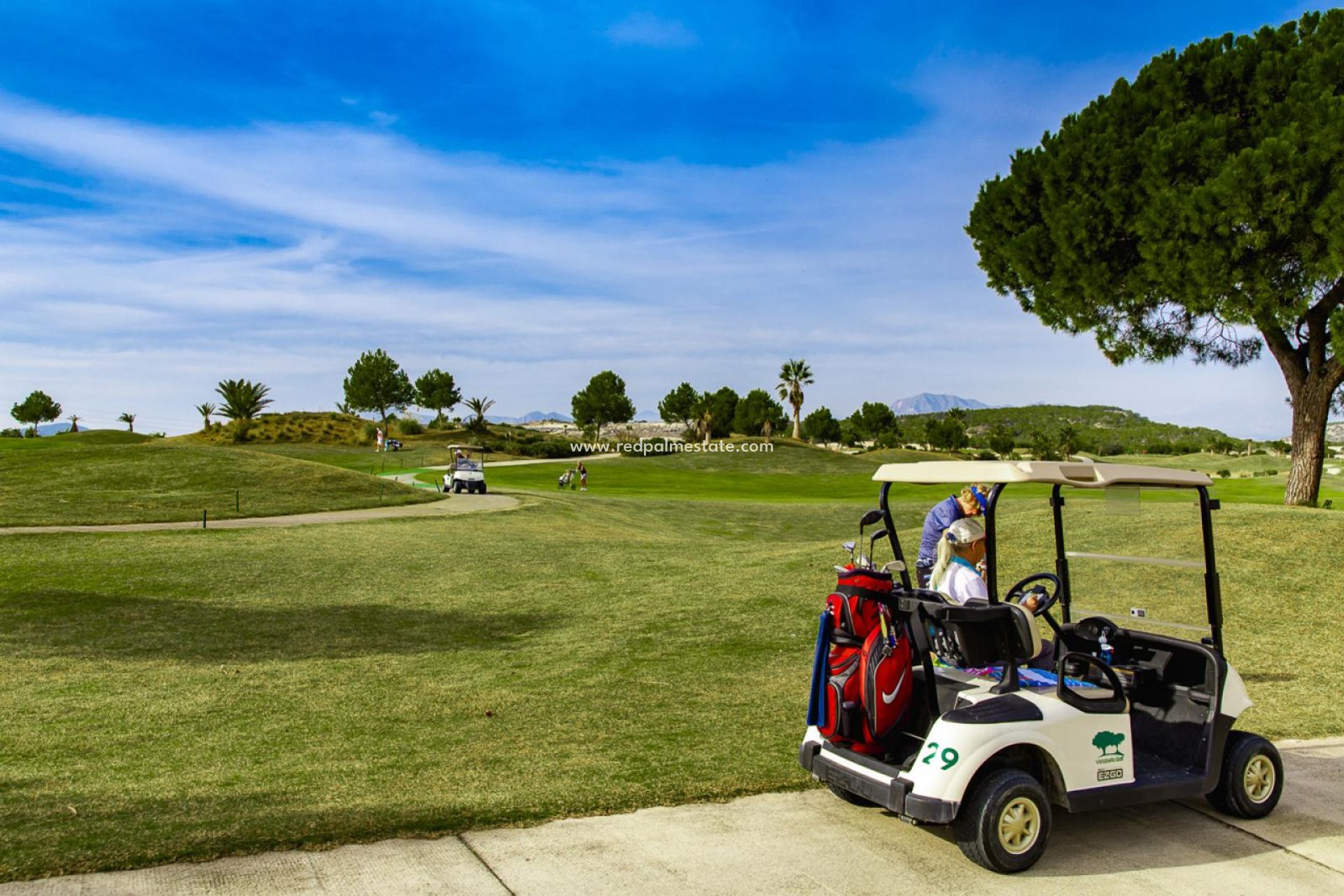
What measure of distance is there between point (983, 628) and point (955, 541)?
4.24 feet

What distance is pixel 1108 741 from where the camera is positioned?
5.38 metres

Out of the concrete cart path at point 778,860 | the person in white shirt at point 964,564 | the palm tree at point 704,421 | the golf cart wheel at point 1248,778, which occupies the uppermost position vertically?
the palm tree at point 704,421

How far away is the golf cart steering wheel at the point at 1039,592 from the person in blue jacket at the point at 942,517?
0.64 m

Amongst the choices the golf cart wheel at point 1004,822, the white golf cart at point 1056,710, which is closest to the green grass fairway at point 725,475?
the white golf cart at point 1056,710

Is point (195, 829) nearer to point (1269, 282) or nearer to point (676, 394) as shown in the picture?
point (1269, 282)

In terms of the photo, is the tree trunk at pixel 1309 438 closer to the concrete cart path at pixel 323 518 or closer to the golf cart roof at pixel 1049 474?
the golf cart roof at pixel 1049 474

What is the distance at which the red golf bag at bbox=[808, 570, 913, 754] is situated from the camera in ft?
17.6

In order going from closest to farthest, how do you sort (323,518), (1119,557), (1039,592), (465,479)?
(1119,557), (1039,592), (323,518), (465,479)

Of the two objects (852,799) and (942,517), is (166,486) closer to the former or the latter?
(942,517)

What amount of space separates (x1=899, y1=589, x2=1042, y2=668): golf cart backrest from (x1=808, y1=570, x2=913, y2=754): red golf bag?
0.18 metres

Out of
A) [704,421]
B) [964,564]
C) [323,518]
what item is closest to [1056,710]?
[964,564]

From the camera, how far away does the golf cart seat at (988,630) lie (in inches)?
203

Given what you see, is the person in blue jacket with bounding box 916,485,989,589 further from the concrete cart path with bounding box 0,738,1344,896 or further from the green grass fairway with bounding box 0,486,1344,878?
the concrete cart path with bounding box 0,738,1344,896

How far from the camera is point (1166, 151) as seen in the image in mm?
21453
